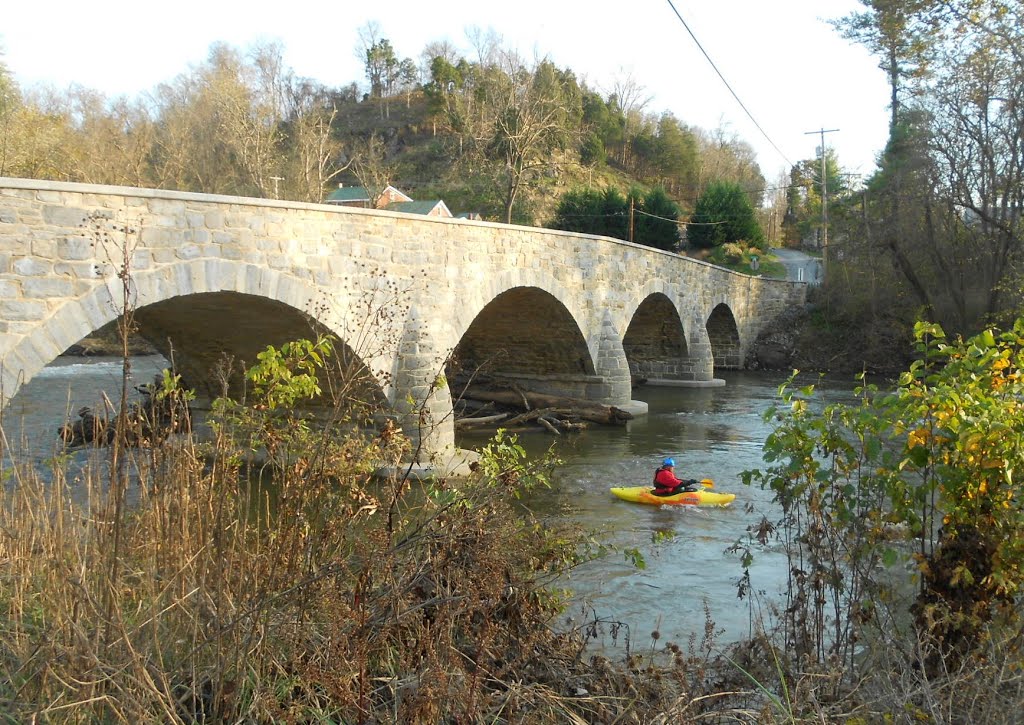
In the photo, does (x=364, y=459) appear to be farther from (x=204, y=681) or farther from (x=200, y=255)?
(x=200, y=255)

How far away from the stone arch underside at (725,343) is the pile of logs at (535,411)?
11.9 metres

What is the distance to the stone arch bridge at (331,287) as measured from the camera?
7.47 m

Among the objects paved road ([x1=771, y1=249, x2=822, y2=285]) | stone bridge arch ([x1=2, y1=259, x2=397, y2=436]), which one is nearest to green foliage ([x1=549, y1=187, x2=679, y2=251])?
paved road ([x1=771, y1=249, x2=822, y2=285])

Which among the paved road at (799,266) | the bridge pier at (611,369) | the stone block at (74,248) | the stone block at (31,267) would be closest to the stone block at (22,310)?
the stone block at (31,267)

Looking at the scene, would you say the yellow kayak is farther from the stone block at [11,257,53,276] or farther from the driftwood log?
the stone block at [11,257,53,276]

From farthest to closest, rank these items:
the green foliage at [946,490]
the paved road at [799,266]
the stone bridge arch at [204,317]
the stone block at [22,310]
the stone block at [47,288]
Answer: the paved road at [799,266]
the stone bridge arch at [204,317]
the stone block at [47,288]
the stone block at [22,310]
the green foliage at [946,490]

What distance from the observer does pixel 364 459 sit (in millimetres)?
3914

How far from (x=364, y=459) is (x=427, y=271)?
26.7 ft

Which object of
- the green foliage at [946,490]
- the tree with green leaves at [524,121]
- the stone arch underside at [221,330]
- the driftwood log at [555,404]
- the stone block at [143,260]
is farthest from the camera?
the tree with green leaves at [524,121]

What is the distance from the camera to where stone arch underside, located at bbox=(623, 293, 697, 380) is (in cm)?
2303

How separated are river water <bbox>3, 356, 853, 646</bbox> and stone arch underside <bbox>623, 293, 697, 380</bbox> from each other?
7.24 feet

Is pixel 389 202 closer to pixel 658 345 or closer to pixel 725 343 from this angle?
pixel 725 343

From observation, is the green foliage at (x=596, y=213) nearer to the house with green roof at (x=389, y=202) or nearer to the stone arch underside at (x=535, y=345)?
the house with green roof at (x=389, y=202)

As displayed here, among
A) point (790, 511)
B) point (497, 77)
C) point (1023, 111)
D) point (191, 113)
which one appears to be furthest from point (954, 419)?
point (497, 77)
